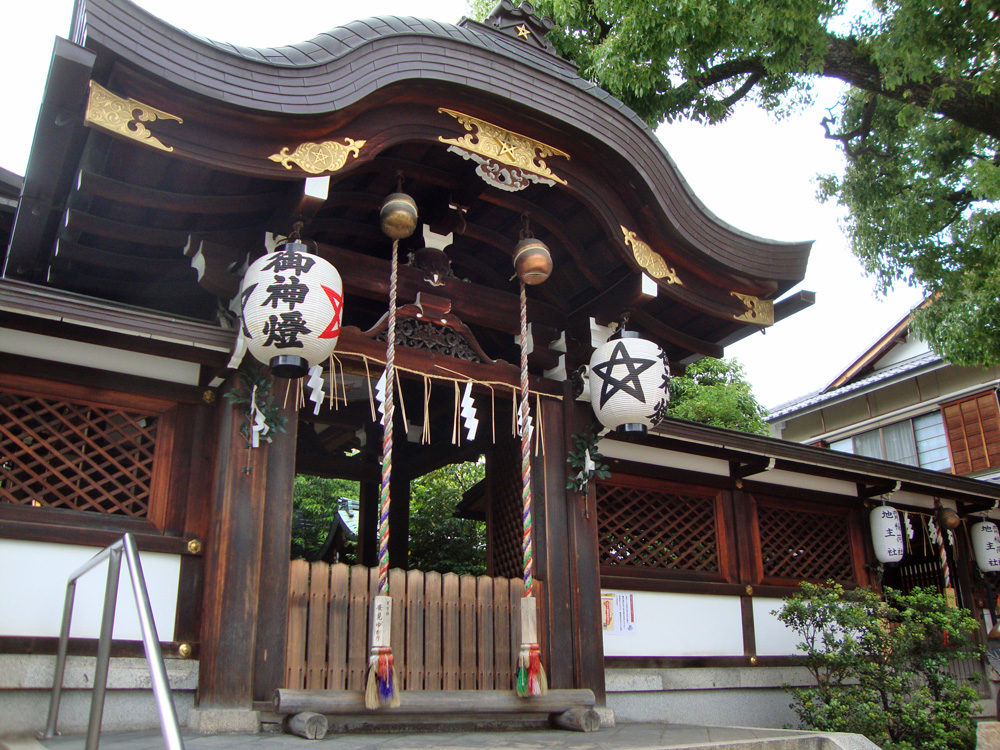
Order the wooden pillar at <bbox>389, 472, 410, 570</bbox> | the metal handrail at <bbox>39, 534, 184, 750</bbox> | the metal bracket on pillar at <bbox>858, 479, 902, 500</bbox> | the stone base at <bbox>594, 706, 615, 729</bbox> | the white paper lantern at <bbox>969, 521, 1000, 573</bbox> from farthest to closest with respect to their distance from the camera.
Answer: the white paper lantern at <bbox>969, 521, 1000, 573</bbox> < the metal bracket on pillar at <bbox>858, 479, 902, 500</bbox> < the wooden pillar at <bbox>389, 472, 410, 570</bbox> < the stone base at <bbox>594, 706, 615, 729</bbox> < the metal handrail at <bbox>39, 534, 184, 750</bbox>

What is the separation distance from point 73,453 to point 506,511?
3.75 m

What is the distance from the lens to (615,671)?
7777 millimetres

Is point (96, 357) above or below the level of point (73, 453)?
above

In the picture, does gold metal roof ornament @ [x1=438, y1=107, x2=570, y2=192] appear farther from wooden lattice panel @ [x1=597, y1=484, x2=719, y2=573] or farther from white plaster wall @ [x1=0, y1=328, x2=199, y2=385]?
wooden lattice panel @ [x1=597, y1=484, x2=719, y2=573]

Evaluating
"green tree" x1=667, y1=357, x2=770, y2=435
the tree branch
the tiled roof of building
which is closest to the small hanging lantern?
the tree branch

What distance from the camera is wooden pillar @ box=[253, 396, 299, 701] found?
218 inches

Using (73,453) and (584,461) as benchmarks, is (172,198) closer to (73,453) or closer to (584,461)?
(73,453)

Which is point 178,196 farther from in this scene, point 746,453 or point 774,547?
point 774,547

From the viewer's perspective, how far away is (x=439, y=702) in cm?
593

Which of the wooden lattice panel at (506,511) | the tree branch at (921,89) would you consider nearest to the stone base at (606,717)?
the wooden lattice panel at (506,511)

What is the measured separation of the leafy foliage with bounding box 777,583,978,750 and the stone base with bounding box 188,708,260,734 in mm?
5172

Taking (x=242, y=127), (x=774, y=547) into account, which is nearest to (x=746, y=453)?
(x=774, y=547)

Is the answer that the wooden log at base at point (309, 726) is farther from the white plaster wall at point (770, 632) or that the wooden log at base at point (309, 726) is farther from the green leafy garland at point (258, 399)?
the white plaster wall at point (770, 632)

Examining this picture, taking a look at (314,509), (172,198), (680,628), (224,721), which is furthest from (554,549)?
(314,509)
